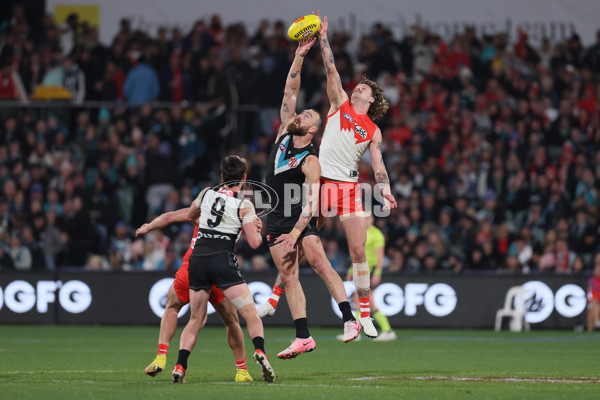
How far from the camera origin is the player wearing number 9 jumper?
10.2 meters

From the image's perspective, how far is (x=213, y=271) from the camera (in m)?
10.2

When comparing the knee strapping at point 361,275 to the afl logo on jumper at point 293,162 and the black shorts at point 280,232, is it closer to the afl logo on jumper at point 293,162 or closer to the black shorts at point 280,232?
the black shorts at point 280,232

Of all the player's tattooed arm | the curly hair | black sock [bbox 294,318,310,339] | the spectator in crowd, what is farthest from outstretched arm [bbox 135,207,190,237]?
the spectator in crowd

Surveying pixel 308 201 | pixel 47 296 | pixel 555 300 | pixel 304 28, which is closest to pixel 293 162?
pixel 308 201

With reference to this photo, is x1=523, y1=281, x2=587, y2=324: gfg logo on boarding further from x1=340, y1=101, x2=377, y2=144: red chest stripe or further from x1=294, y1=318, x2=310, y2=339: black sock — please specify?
x1=294, y1=318, x2=310, y2=339: black sock

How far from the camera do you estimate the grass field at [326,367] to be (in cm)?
965

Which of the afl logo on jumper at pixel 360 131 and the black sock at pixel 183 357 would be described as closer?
the black sock at pixel 183 357

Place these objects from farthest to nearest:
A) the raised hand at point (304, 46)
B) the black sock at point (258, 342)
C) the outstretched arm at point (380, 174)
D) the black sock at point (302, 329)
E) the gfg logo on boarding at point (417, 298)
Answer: the gfg logo on boarding at point (417, 298), the raised hand at point (304, 46), the outstretched arm at point (380, 174), the black sock at point (302, 329), the black sock at point (258, 342)

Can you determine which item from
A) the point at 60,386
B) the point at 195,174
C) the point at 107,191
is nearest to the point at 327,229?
the point at 195,174

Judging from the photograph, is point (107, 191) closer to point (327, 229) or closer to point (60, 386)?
point (327, 229)

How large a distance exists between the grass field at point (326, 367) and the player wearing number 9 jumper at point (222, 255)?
0.49m

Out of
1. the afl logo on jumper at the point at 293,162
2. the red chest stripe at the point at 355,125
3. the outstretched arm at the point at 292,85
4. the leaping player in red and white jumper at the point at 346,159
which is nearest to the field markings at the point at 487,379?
the leaping player in red and white jumper at the point at 346,159

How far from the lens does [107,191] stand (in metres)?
23.5

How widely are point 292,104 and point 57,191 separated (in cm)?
1277
